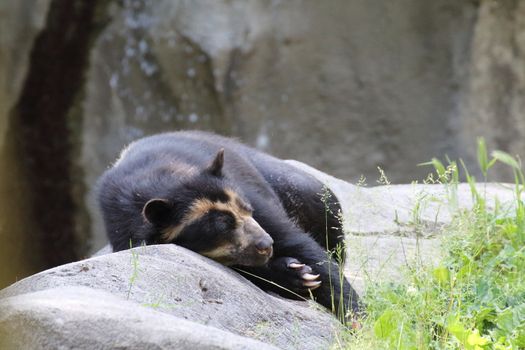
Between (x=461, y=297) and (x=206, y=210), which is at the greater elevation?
(x=206, y=210)

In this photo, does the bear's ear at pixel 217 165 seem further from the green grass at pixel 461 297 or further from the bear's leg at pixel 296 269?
the green grass at pixel 461 297

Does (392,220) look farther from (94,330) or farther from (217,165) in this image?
A: (94,330)

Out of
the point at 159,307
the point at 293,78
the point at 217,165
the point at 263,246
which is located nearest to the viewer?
the point at 159,307

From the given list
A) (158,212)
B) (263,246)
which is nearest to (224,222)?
(263,246)

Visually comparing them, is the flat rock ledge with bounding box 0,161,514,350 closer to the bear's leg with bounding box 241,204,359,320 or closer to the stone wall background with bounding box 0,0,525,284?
the bear's leg with bounding box 241,204,359,320

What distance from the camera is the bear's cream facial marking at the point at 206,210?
16.6ft

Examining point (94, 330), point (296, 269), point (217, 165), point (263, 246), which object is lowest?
point (296, 269)

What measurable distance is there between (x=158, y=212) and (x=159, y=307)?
1.27 meters

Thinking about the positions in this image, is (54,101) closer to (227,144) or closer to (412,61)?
(412,61)

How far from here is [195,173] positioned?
5.23 m

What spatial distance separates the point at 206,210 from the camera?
16.6 ft

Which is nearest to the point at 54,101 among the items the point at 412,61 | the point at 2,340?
the point at 412,61

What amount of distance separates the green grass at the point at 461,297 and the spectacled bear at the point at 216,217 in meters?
0.38

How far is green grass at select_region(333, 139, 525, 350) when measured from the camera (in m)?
4.13
